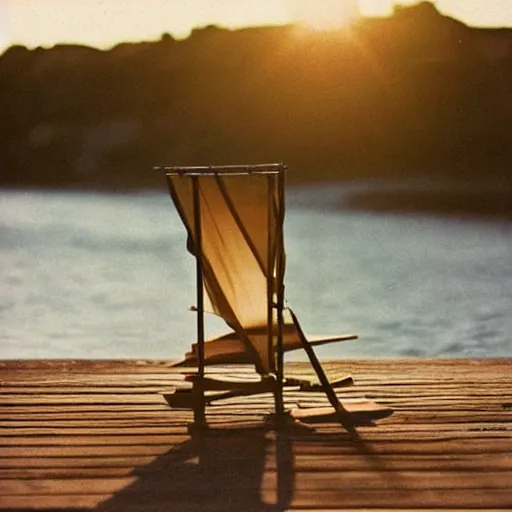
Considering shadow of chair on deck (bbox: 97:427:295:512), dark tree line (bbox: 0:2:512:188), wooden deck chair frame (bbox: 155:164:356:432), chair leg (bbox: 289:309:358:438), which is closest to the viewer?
shadow of chair on deck (bbox: 97:427:295:512)

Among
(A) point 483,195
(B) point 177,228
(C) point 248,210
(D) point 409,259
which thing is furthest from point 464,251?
(C) point 248,210

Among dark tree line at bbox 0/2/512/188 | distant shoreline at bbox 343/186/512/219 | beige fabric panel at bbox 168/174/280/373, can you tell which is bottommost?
beige fabric panel at bbox 168/174/280/373

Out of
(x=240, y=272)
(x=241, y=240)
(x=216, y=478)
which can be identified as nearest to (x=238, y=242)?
(x=241, y=240)

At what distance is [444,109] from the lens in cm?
3516

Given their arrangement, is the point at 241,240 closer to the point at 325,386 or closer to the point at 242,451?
the point at 325,386

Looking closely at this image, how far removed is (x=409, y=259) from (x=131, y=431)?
16.9 metres

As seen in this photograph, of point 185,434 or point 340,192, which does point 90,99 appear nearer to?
point 340,192

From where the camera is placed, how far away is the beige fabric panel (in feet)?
12.2

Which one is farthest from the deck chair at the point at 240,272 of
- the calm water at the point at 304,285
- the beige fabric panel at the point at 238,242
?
the calm water at the point at 304,285

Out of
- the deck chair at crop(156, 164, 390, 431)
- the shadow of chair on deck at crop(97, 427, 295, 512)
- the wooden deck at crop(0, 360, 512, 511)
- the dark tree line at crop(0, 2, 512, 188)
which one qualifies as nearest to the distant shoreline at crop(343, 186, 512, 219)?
the dark tree line at crop(0, 2, 512, 188)

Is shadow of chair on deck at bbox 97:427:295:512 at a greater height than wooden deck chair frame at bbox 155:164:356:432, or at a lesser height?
lesser

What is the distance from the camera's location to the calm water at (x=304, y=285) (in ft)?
40.4

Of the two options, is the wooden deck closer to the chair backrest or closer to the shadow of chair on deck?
the shadow of chair on deck

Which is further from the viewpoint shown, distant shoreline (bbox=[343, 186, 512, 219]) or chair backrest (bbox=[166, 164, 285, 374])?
distant shoreline (bbox=[343, 186, 512, 219])
